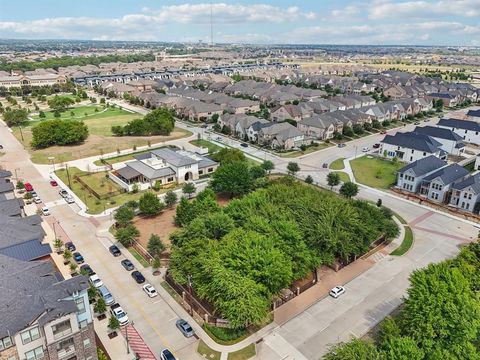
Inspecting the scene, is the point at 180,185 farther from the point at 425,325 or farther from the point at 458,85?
the point at 458,85

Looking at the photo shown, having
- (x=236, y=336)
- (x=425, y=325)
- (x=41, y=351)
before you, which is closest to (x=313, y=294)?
(x=236, y=336)

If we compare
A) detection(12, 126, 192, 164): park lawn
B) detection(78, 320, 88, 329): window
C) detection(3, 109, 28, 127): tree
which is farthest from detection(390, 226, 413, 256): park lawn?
detection(3, 109, 28, 127): tree

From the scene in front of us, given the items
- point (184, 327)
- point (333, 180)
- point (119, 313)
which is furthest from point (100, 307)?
point (333, 180)

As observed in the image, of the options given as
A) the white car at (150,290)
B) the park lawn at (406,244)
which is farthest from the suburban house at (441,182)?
the white car at (150,290)

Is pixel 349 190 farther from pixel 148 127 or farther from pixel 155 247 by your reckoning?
pixel 148 127

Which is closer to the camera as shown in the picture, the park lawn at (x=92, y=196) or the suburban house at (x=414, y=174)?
the park lawn at (x=92, y=196)

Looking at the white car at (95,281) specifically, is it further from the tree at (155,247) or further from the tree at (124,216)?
the tree at (124,216)

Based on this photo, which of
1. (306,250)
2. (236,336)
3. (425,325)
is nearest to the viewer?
(425,325)

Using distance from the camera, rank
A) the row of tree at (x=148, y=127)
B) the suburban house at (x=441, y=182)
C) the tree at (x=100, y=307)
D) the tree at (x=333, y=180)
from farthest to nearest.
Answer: the row of tree at (x=148, y=127) → the tree at (x=333, y=180) → the suburban house at (x=441, y=182) → the tree at (x=100, y=307)
